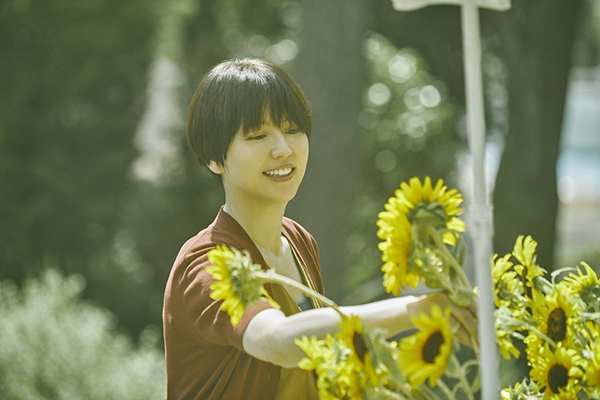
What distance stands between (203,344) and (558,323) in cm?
71

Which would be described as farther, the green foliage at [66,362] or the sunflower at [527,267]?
the green foliage at [66,362]

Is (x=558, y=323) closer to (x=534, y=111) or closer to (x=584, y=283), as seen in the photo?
(x=584, y=283)

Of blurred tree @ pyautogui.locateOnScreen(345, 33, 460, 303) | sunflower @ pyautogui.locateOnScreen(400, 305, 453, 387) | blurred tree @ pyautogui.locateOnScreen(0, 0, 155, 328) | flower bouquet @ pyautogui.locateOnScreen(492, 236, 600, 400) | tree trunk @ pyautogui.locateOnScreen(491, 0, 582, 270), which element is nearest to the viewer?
sunflower @ pyautogui.locateOnScreen(400, 305, 453, 387)

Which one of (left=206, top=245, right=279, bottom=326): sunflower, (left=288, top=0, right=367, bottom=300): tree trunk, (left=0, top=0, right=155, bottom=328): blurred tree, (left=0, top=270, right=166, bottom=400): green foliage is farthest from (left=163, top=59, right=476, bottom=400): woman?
(left=0, top=0, right=155, bottom=328): blurred tree

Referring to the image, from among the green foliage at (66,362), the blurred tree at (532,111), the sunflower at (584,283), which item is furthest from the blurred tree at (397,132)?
the sunflower at (584,283)

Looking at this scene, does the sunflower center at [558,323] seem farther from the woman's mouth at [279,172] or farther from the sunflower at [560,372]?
the woman's mouth at [279,172]

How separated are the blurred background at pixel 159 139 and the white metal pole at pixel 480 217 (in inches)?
128

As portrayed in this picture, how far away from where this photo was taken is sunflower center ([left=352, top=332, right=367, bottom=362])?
85 cm

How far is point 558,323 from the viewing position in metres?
1.04

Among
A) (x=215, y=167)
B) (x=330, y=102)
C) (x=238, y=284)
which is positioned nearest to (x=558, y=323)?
(x=238, y=284)

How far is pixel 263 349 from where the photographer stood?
39.1 inches

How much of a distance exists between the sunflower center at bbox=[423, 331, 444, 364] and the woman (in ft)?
1.12

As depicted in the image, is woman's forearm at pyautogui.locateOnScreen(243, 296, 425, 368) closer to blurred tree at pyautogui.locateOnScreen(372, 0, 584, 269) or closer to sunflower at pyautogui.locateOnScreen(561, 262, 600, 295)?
sunflower at pyautogui.locateOnScreen(561, 262, 600, 295)

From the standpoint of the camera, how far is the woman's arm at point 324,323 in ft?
3.01
